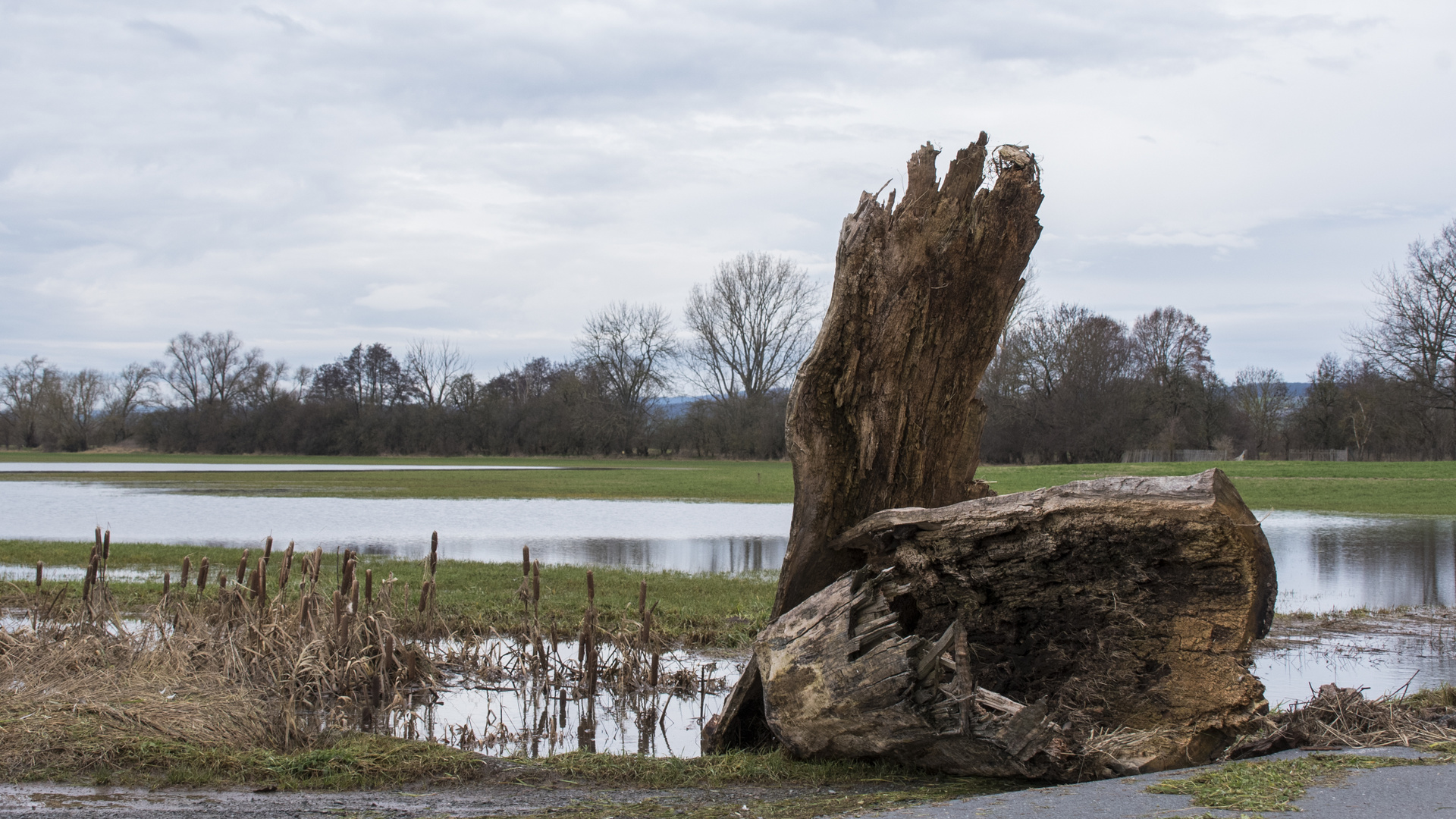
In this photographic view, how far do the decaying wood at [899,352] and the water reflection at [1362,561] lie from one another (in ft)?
11.2

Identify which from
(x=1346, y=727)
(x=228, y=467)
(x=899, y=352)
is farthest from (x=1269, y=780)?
(x=228, y=467)

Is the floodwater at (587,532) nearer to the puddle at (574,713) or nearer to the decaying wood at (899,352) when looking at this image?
the puddle at (574,713)

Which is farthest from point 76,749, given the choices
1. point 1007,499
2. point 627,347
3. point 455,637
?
point 627,347

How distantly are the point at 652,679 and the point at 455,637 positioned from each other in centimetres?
218

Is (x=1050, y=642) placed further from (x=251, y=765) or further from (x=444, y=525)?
(x=444, y=525)

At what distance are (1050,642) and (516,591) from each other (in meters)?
7.41

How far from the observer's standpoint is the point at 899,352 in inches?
275

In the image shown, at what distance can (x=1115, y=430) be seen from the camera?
191 ft

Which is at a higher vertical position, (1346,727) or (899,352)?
(899,352)

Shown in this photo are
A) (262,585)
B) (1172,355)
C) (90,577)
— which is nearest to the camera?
(262,585)

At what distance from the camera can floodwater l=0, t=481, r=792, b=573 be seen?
17.7 meters

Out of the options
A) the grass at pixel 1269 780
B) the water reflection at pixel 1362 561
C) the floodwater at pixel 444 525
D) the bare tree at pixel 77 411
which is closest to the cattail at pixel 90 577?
the floodwater at pixel 444 525

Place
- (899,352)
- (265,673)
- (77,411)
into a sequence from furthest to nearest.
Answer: (77,411)
(265,673)
(899,352)

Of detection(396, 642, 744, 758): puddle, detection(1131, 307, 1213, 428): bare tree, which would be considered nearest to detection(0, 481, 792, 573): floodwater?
detection(396, 642, 744, 758): puddle
